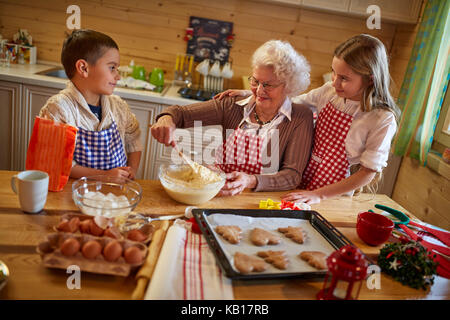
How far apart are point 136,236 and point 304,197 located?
2.37ft

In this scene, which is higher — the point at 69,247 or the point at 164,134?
the point at 164,134

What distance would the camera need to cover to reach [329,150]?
163cm

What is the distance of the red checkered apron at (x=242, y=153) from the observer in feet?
5.51

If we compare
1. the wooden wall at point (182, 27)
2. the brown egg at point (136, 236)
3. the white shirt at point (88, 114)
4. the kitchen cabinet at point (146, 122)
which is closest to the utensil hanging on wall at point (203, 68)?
the wooden wall at point (182, 27)

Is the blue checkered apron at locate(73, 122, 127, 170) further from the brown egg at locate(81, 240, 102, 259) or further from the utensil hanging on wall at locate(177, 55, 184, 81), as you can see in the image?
the utensil hanging on wall at locate(177, 55, 184, 81)

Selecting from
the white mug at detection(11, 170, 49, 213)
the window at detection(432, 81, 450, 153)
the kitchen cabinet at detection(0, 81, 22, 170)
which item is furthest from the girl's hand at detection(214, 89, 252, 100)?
the kitchen cabinet at detection(0, 81, 22, 170)

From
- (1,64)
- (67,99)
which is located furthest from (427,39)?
(1,64)

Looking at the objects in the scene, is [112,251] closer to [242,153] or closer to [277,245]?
A: [277,245]

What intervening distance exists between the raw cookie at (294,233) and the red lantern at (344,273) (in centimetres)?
19

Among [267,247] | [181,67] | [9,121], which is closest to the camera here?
[267,247]

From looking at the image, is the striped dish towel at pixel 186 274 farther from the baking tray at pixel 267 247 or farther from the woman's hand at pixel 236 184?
the woman's hand at pixel 236 184

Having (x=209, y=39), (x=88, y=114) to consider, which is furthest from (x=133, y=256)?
(x=209, y=39)

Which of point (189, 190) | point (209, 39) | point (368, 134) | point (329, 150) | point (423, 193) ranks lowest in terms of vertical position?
point (423, 193)
